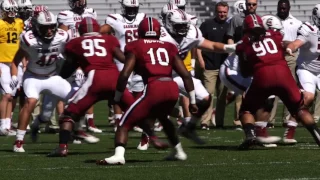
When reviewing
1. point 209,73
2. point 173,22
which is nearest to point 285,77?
point 173,22

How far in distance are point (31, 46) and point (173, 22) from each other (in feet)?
5.36

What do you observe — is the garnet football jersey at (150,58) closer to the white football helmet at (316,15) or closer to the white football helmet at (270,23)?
the white football helmet at (270,23)

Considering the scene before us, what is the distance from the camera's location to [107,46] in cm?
1072

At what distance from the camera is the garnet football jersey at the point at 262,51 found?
35.8 feet

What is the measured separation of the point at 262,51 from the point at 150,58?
1.72 m

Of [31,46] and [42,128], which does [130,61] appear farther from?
[42,128]

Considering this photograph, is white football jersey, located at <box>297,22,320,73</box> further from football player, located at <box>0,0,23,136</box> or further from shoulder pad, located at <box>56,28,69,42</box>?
football player, located at <box>0,0,23,136</box>

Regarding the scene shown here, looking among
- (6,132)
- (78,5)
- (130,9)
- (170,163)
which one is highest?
(130,9)

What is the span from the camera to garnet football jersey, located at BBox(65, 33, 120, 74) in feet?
34.9

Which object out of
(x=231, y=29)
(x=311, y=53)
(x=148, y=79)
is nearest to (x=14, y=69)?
(x=148, y=79)

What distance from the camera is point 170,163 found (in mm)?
9781

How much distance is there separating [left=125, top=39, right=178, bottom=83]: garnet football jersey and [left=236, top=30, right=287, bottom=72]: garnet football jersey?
1485mm

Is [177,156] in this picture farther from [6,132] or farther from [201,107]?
[6,132]

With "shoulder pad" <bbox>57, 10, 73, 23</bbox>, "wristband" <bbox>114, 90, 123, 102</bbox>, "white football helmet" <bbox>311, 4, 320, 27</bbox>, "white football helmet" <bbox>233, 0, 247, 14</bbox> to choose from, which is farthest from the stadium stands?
"wristband" <bbox>114, 90, 123, 102</bbox>
